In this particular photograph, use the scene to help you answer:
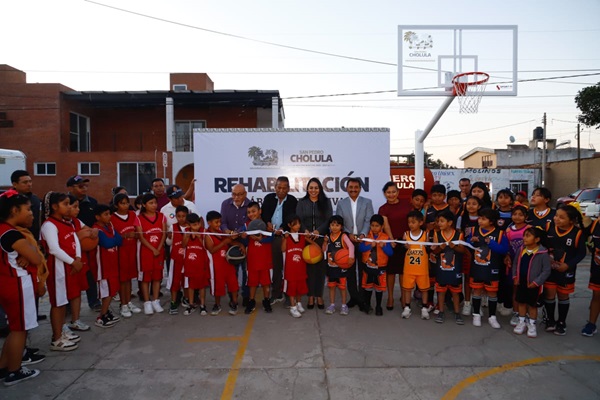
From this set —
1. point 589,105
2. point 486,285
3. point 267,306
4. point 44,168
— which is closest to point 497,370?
point 486,285

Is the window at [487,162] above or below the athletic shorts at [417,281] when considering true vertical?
above

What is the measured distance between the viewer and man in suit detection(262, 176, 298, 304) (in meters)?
6.18

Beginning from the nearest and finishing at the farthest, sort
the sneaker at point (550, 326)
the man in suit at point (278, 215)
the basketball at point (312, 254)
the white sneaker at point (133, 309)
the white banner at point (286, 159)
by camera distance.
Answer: the sneaker at point (550, 326) < the basketball at point (312, 254) < the white sneaker at point (133, 309) < the man in suit at point (278, 215) < the white banner at point (286, 159)

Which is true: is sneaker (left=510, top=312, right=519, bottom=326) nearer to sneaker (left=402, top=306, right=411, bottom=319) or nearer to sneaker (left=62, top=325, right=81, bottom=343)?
sneaker (left=402, top=306, right=411, bottom=319)

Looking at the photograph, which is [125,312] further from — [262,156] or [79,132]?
[79,132]

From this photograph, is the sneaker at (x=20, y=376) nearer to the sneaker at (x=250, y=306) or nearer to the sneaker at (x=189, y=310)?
the sneaker at (x=189, y=310)

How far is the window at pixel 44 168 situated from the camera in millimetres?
22578

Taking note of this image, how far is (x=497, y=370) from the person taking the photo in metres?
4.01

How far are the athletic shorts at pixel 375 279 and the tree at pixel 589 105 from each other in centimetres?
3053

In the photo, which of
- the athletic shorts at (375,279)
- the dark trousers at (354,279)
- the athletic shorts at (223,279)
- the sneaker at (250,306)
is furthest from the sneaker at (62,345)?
the athletic shorts at (375,279)

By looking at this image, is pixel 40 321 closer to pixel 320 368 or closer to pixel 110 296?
pixel 110 296

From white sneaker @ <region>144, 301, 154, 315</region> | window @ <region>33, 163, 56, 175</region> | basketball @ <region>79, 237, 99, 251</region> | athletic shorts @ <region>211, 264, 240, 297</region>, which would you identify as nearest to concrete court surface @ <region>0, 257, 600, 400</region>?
white sneaker @ <region>144, 301, 154, 315</region>

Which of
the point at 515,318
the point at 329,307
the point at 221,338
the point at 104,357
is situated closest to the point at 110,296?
the point at 104,357

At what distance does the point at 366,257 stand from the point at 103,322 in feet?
11.9
